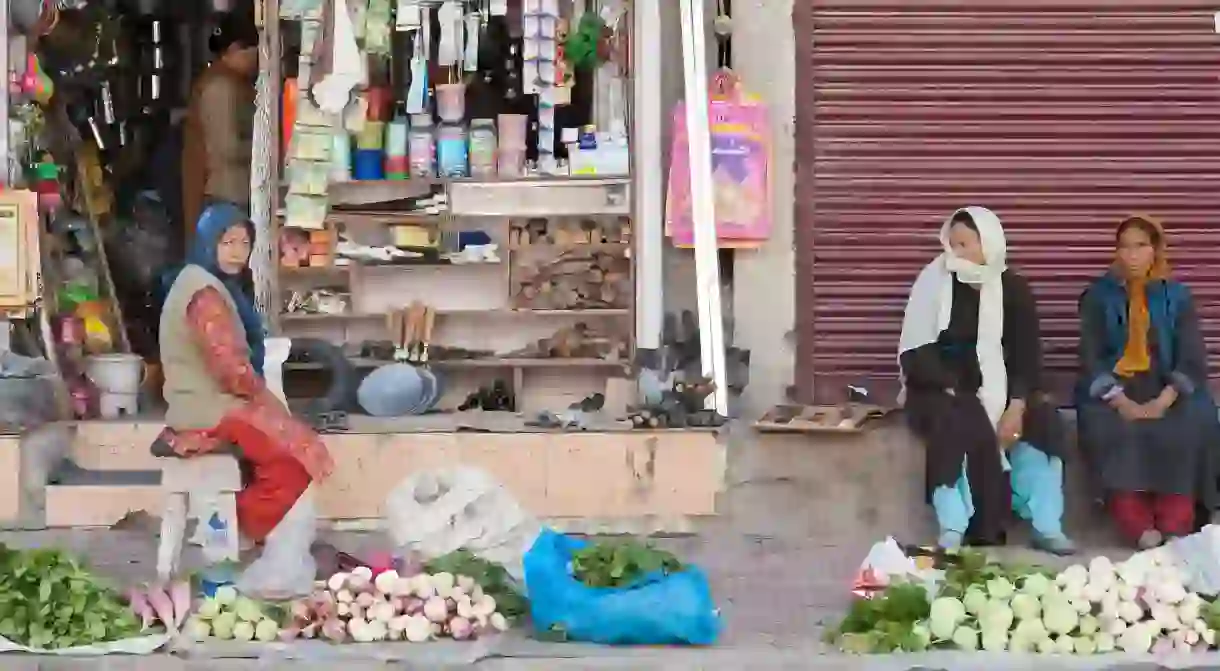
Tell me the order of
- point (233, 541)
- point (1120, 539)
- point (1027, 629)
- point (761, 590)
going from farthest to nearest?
point (1120, 539) → point (761, 590) → point (233, 541) → point (1027, 629)

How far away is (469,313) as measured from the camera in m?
8.12

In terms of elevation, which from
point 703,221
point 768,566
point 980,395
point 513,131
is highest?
point 513,131

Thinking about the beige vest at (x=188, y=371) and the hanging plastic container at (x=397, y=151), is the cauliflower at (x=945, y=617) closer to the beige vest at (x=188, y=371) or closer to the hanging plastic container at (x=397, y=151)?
the beige vest at (x=188, y=371)

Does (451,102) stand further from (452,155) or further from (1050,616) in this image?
(1050,616)

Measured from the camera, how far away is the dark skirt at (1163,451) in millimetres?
6367

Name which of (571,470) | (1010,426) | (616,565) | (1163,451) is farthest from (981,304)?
(616,565)

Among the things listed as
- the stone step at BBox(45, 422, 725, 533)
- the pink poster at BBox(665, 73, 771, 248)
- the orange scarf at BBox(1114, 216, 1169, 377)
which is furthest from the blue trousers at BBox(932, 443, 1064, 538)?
the pink poster at BBox(665, 73, 771, 248)

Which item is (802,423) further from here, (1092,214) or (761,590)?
(1092,214)

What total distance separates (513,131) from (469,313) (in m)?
0.94

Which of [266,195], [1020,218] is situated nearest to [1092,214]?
[1020,218]

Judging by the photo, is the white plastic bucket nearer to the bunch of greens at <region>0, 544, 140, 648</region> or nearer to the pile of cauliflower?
the bunch of greens at <region>0, 544, 140, 648</region>

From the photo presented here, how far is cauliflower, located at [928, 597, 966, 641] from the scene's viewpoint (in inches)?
189

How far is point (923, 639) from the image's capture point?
4781 millimetres

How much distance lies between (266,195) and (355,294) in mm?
668
